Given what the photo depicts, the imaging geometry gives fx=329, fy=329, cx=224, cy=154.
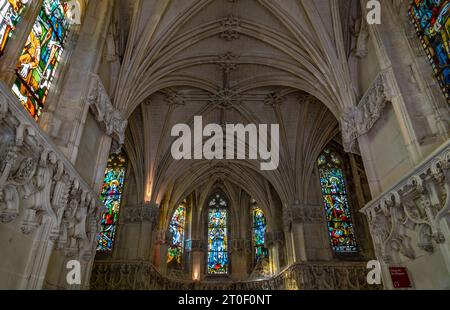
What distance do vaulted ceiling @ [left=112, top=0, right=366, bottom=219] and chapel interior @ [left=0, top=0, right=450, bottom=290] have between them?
7 cm

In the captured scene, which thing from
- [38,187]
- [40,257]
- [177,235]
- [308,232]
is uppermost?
[177,235]

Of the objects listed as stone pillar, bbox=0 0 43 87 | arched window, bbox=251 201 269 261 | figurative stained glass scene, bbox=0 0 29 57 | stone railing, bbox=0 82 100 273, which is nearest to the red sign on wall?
stone railing, bbox=0 82 100 273

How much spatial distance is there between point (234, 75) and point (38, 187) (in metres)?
11.2

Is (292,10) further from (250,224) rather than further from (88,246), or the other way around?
(250,224)

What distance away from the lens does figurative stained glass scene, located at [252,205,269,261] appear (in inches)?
845

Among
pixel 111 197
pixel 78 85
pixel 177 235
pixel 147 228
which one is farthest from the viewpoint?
pixel 177 235

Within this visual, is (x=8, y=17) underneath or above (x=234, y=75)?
underneath

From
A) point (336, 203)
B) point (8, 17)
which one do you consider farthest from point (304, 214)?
point (8, 17)

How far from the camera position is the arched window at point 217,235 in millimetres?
21766

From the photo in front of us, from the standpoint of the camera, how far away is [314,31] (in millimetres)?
11945

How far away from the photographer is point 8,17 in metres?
5.90

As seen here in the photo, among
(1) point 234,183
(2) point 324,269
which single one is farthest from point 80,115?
(1) point 234,183

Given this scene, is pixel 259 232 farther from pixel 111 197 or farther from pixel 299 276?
pixel 111 197

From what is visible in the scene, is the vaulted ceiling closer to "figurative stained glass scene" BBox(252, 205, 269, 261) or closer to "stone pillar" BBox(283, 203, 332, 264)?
"stone pillar" BBox(283, 203, 332, 264)
